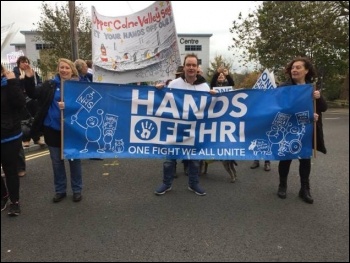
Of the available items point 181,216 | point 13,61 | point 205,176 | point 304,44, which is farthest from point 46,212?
point 304,44

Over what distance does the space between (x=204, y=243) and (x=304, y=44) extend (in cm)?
1663

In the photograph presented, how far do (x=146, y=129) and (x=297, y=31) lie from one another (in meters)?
15.0

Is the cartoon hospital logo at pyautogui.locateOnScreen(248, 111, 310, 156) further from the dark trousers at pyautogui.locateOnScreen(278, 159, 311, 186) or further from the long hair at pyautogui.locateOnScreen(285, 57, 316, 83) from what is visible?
the long hair at pyautogui.locateOnScreen(285, 57, 316, 83)

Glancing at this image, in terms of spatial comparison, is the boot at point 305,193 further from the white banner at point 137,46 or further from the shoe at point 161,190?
the white banner at point 137,46

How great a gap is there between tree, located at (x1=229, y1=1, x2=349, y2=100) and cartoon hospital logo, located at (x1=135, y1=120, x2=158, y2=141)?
1229cm

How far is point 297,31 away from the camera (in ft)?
54.5

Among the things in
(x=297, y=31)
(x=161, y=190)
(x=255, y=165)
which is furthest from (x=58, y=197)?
(x=297, y=31)

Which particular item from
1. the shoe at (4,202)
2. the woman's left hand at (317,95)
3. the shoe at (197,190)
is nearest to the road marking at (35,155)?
the shoe at (4,202)

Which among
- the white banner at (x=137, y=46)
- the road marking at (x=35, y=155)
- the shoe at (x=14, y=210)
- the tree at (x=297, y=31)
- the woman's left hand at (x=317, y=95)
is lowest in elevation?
the shoe at (x=14, y=210)

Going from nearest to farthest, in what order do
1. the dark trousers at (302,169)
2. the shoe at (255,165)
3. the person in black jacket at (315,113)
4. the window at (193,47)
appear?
the person in black jacket at (315,113), the dark trousers at (302,169), the shoe at (255,165), the window at (193,47)

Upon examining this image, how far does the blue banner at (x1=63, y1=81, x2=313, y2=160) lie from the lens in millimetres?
4055

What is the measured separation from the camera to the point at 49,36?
68.6 ft

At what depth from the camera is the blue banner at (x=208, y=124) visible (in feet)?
13.3

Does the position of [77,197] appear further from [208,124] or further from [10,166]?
[208,124]
